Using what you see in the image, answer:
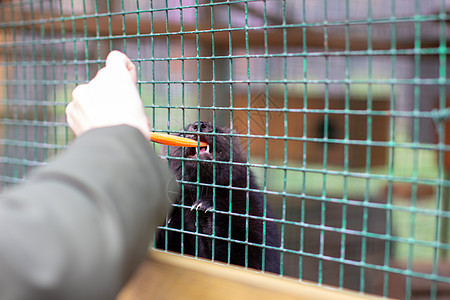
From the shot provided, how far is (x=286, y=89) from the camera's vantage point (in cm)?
102

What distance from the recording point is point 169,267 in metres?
1.05

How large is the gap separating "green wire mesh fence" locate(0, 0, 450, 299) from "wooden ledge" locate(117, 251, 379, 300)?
9 cm

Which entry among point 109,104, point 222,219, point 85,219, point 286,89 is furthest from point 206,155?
point 85,219

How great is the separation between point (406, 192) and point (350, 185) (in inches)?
23.3

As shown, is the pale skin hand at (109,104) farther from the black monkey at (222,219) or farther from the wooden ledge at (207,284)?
the black monkey at (222,219)

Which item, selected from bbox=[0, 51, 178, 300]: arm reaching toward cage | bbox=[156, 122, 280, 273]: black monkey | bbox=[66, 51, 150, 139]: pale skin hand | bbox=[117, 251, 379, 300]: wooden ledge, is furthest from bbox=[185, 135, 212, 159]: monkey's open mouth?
bbox=[0, 51, 178, 300]: arm reaching toward cage

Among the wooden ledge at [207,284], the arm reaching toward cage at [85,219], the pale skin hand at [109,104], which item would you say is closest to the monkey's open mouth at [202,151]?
the wooden ledge at [207,284]

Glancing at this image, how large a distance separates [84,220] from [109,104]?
0.23 meters

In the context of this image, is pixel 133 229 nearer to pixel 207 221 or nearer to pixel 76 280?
pixel 76 280

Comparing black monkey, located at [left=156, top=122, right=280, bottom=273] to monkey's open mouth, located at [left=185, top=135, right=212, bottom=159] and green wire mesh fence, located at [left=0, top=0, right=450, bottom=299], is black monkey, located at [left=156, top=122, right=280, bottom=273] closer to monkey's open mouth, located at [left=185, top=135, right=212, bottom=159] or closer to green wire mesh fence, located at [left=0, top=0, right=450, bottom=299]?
monkey's open mouth, located at [left=185, top=135, right=212, bottom=159]

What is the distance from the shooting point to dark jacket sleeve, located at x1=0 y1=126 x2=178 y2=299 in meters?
0.47

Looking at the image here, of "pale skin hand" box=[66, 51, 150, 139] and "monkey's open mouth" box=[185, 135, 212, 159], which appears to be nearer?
"pale skin hand" box=[66, 51, 150, 139]

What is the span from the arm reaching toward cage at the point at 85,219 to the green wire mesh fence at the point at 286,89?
47 centimetres

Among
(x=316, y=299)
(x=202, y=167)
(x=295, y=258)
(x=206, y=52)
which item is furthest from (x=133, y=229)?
(x=295, y=258)
